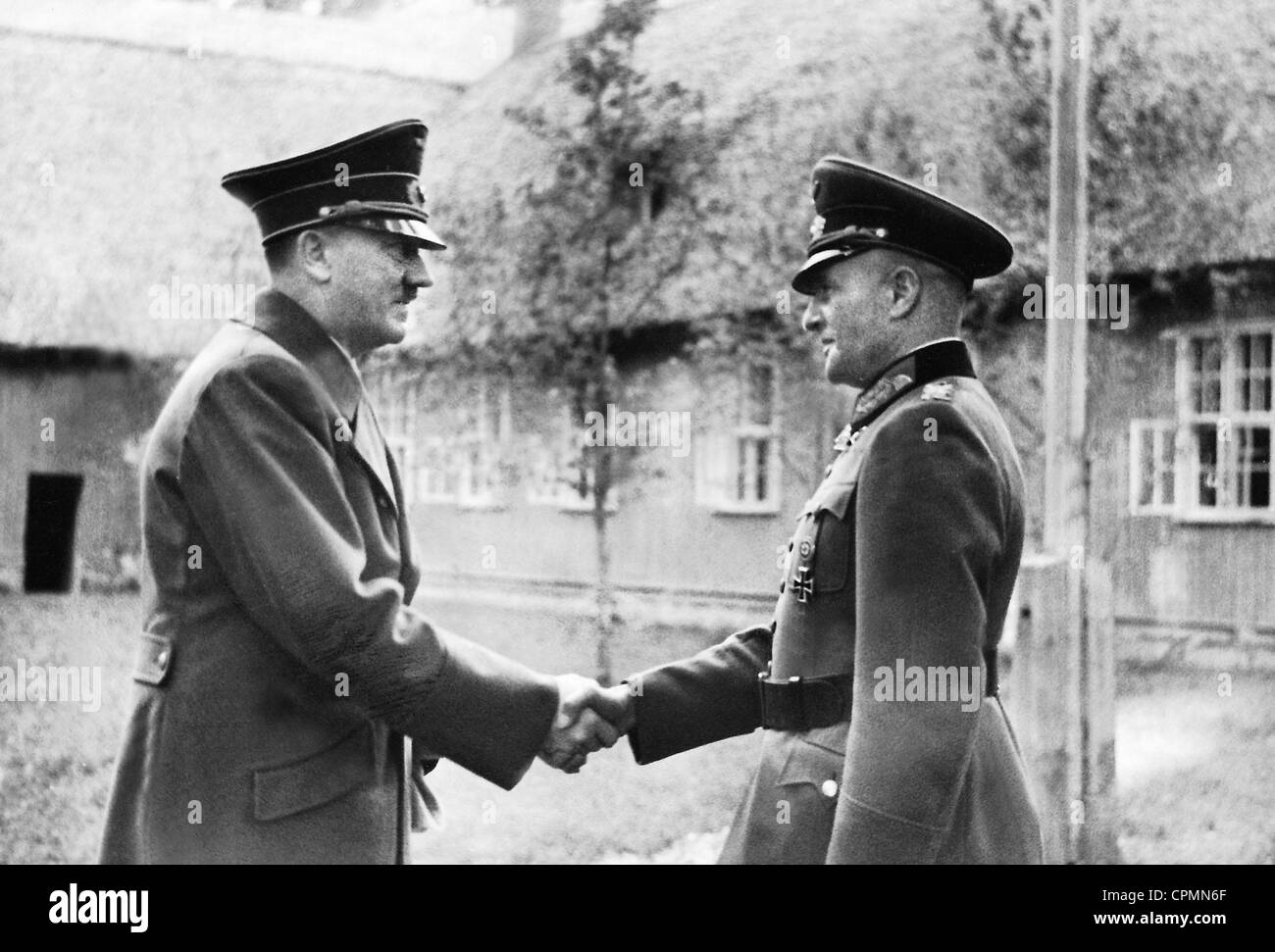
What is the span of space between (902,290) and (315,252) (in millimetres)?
1137

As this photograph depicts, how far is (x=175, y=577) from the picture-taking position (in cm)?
244

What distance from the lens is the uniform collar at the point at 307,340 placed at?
8.30 ft

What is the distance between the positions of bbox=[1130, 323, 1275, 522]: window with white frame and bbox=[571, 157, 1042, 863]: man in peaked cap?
6.94 ft

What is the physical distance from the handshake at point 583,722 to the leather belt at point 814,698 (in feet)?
1.24

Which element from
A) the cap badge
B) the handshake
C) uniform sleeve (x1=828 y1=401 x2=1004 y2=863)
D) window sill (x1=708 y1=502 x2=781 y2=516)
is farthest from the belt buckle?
window sill (x1=708 y1=502 x2=781 y2=516)

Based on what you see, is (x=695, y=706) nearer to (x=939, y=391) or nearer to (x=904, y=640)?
(x=904, y=640)

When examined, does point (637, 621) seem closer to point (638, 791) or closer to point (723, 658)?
point (638, 791)

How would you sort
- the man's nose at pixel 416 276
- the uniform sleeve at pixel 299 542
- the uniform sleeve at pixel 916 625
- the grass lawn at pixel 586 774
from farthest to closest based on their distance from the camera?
the grass lawn at pixel 586 774 < the man's nose at pixel 416 276 < the uniform sleeve at pixel 299 542 < the uniform sleeve at pixel 916 625

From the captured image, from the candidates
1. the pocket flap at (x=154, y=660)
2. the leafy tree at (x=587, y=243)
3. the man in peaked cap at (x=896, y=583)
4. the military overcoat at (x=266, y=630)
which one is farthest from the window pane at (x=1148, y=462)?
the pocket flap at (x=154, y=660)

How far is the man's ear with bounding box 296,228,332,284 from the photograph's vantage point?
2.60 metres

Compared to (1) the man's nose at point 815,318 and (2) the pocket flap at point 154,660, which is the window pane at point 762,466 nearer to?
(1) the man's nose at point 815,318

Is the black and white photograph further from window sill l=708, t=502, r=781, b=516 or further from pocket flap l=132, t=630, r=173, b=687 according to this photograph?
pocket flap l=132, t=630, r=173, b=687

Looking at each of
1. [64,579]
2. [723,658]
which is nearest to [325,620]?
[723,658]
